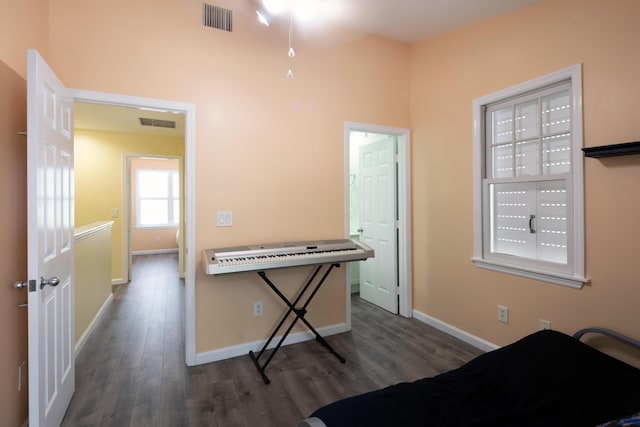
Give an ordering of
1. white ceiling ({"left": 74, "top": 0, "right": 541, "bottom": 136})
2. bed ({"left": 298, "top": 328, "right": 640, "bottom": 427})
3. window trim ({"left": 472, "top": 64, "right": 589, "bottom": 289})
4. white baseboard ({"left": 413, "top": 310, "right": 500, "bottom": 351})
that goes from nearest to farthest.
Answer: bed ({"left": 298, "top": 328, "right": 640, "bottom": 427}), window trim ({"left": 472, "top": 64, "right": 589, "bottom": 289}), white ceiling ({"left": 74, "top": 0, "right": 541, "bottom": 136}), white baseboard ({"left": 413, "top": 310, "right": 500, "bottom": 351})

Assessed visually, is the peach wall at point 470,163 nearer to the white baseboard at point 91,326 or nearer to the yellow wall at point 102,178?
the white baseboard at point 91,326

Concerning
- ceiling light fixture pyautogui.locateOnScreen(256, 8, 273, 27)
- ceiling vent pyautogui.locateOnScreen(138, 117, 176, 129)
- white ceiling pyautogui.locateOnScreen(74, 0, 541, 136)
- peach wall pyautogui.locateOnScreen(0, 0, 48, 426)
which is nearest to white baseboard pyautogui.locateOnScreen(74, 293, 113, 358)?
peach wall pyautogui.locateOnScreen(0, 0, 48, 426)

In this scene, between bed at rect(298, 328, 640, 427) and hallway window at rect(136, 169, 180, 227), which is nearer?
bed at rect(298, 328, 640, 427)

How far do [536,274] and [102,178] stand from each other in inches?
243

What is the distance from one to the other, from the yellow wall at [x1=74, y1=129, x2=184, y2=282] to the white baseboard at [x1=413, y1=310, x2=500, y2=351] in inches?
190

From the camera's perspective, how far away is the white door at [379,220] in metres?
3.73

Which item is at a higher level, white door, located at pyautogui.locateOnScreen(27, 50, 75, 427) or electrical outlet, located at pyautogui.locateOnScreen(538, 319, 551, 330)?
white door, located at pyautogui.locateOnScreen(27, 50, 75, 427)

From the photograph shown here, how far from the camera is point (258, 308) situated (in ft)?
9.34

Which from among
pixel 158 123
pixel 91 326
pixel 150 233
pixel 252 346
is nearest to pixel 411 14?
pixel 252 346

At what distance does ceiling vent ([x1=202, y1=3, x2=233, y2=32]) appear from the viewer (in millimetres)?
2600

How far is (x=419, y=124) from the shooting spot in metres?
3.45

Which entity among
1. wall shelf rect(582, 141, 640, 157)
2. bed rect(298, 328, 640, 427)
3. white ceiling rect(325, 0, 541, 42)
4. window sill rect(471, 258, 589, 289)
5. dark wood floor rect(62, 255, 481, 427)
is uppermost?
white ceiling rect(325, 0, 541, 42)

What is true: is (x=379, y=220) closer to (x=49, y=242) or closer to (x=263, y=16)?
(x=263, y=16)

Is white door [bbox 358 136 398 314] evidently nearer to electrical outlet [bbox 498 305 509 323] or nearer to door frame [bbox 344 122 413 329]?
door frame [bbox 344 122 413 329]
